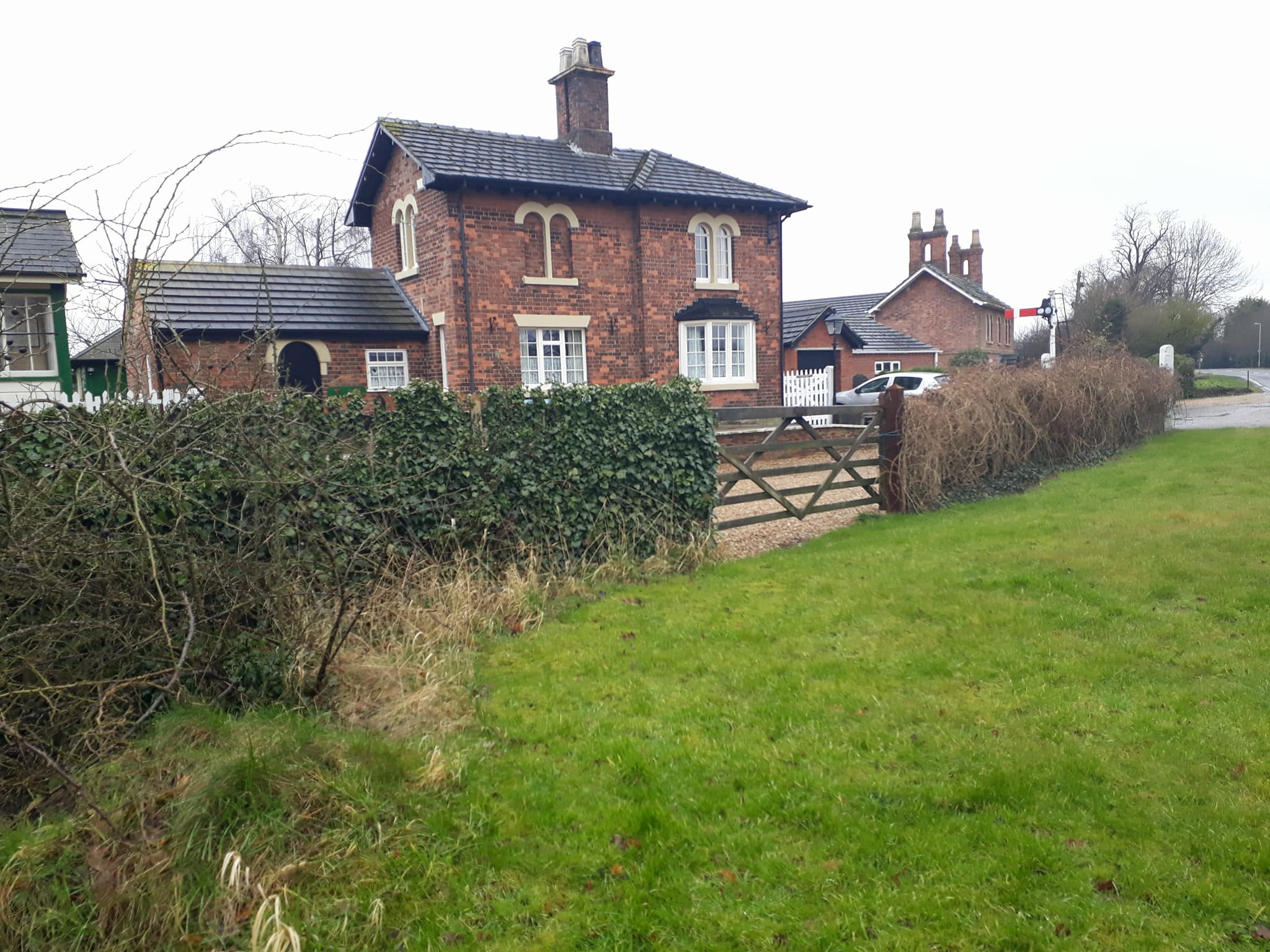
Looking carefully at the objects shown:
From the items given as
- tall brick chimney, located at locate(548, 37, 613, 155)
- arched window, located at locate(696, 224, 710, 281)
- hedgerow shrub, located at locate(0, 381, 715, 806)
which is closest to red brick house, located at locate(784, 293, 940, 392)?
arched window, located at locate(696, 224, 710, 281)

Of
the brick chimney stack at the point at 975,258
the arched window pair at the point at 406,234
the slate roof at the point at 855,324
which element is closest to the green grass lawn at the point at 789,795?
the arched window pair at the point at 406,234

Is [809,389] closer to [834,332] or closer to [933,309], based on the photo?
[834,332]

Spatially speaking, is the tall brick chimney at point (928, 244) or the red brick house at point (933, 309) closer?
the red brick house at point (933, 309)

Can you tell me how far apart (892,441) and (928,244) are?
39454 mm

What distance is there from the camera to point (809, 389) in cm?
2561

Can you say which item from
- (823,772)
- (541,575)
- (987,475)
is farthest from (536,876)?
(987,475)

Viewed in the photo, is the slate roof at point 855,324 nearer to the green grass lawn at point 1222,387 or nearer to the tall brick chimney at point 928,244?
the tall brick chimney at point 928,244

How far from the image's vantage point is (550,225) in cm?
2083

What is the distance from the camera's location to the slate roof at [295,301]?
1778 cm

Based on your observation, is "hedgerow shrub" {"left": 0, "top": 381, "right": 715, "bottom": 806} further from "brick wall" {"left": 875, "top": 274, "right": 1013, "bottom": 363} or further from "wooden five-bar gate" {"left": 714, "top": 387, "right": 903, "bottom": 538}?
"brick wall" {"left": 875, "top": 274, "right": 1013, "bottom": 363}

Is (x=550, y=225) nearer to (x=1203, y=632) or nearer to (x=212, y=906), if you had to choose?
(x=1203, y=632)

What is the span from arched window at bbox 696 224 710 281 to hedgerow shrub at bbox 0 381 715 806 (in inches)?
588

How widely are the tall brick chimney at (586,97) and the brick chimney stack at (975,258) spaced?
3176cm

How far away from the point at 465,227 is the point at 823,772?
17645mm
